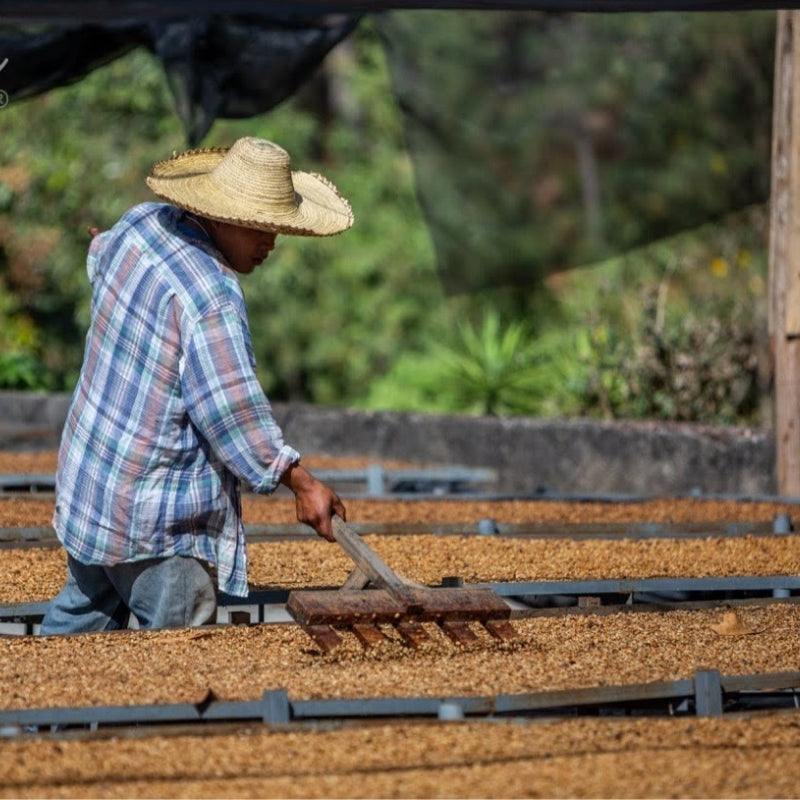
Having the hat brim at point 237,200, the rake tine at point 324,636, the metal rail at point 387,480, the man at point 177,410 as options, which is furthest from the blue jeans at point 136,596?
the metal rail at point 387,480

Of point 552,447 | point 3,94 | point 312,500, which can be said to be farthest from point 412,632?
point 552,447

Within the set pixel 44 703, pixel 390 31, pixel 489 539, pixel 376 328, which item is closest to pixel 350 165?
pixel 376 328

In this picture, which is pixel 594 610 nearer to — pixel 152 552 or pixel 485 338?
pixel 152 552

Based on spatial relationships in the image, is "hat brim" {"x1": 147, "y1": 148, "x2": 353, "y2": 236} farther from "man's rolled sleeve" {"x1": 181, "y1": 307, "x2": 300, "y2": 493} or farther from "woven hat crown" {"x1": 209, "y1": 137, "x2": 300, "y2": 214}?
"man's rolled sleeve" {"x1": 181, "y1": 307, "x2": 300, "y2": 493}

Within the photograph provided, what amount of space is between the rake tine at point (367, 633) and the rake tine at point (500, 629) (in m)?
0.30

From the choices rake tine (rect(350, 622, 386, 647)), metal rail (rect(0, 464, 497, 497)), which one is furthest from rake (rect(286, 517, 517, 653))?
metal rail (rect(0, 464, 497, 497))

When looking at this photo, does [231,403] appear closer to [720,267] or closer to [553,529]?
[553,529]

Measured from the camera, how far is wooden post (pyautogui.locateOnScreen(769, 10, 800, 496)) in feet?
24.7

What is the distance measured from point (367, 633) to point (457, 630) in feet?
0.77

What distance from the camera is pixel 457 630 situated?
4281 mm

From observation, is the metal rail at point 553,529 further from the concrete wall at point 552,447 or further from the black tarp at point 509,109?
the black tarp at point 509,109

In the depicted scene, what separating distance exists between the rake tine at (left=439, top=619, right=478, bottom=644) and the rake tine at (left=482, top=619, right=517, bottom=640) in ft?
0.22

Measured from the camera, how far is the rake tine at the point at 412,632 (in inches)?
168

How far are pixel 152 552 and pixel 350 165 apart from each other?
33.6ft
